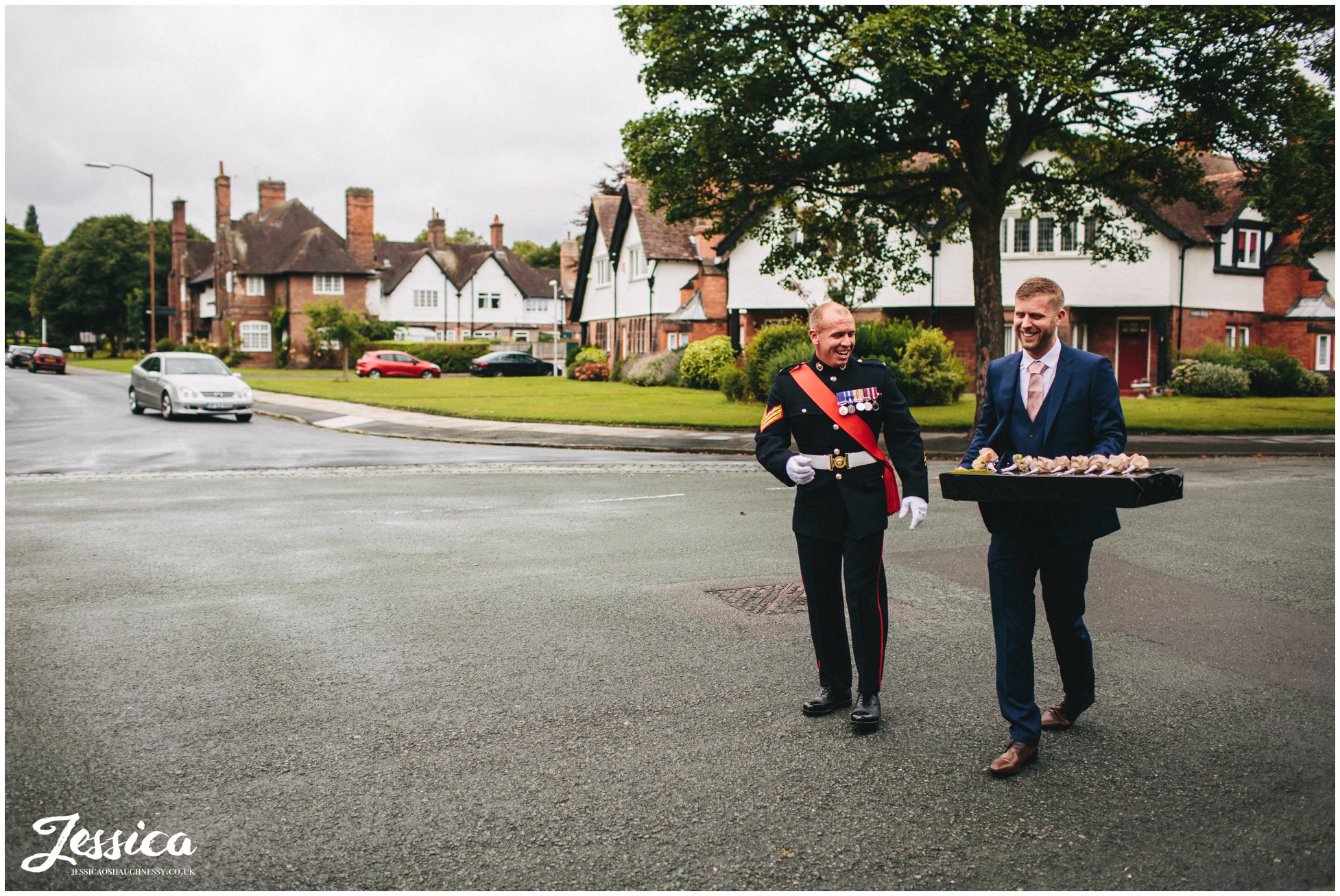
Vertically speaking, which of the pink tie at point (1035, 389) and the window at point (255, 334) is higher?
the window at point (255, 334)

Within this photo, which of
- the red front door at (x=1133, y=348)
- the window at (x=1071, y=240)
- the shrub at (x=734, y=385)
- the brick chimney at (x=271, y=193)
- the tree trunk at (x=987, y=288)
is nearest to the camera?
the tree trunk at (x=987, y=288)

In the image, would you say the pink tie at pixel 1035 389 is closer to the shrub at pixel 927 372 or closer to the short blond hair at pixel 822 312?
the short blond hair at pixel 822 312

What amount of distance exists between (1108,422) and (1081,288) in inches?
1312

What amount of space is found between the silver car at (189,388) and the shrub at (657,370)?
18.0 m

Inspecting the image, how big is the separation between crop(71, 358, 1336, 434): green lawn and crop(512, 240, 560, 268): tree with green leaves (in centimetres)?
7977

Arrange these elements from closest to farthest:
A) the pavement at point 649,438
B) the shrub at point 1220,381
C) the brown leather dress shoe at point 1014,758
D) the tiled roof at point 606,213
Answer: the brown leather dress shoe at point 1014,758, the pavement at point 649,438, the shrub at point 1220,381, the tiled roof at point 606,213

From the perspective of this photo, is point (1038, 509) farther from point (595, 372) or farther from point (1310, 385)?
point (595, 372)

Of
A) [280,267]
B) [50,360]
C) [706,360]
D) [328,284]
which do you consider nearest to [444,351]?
[328,284]

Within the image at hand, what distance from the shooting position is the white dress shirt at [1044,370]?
4.48 metres

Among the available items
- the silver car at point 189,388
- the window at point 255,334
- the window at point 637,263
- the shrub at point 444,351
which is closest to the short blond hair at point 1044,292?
the silver car at point 189,388

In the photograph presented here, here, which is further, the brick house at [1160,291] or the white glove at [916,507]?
A: the brick house at [1160,291]

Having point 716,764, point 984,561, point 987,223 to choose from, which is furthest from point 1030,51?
point 716,764

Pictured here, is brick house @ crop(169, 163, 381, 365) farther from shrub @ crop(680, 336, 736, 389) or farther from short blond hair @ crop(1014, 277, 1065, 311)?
short blond hair @ crop(1014, 277, 1065, 311)

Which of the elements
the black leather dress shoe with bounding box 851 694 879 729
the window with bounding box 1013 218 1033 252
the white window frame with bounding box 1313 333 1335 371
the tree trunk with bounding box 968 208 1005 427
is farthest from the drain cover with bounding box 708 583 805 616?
the white window frame with bounding box 1313 333 1335 371
